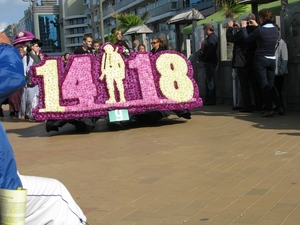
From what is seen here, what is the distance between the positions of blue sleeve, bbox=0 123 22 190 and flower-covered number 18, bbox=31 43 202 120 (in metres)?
6.66

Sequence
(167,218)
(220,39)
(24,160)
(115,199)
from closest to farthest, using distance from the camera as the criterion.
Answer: (167,218) < (115,199) < (24,160) < (220,39)

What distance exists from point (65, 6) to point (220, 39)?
13596cm

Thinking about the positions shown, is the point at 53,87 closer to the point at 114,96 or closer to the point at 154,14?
the point at 114,96

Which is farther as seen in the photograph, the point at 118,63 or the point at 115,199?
the point at 118,63

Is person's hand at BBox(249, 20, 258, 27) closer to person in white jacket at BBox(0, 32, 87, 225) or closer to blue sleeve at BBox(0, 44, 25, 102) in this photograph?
person in white jacket at BBox(0, 32, 87, 225)

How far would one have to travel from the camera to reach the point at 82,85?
390 inches

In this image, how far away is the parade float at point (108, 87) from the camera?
981cm

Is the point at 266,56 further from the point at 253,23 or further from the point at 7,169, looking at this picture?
the point at 7,169

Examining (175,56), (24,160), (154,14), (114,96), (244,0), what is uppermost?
(154,14)

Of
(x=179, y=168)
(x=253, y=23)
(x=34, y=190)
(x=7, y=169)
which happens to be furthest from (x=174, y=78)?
(x=7, y=169)

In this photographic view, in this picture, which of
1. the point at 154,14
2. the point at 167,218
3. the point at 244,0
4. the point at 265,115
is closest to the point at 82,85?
the point at 265,115

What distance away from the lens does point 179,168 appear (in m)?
6.50

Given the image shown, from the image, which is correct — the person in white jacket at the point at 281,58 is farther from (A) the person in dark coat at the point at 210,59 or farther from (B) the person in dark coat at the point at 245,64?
(A) the person in dark coat at the point at 210,59

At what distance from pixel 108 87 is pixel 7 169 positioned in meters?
6.93
